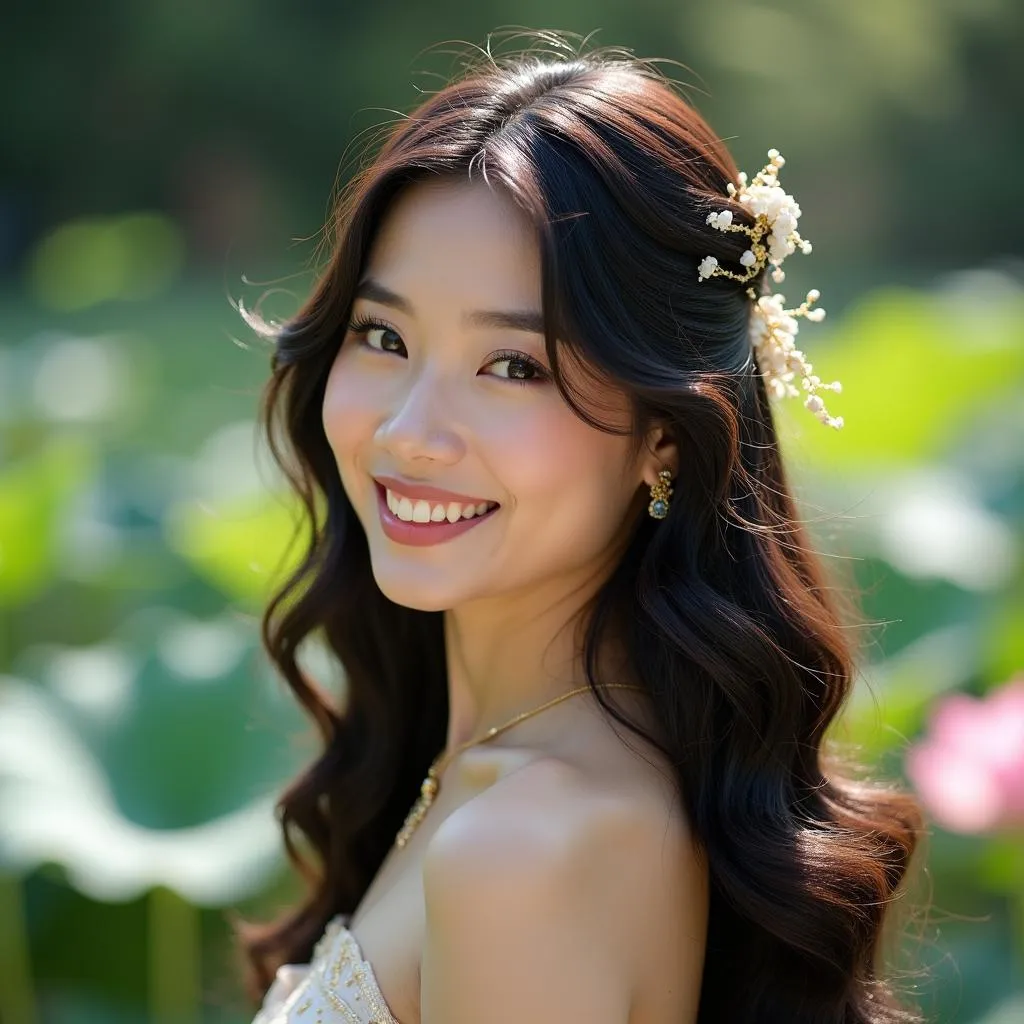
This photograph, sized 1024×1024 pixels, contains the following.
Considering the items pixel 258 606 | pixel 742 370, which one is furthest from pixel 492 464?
pixel 258 606

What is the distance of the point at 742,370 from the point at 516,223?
1.05ft

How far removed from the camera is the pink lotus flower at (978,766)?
8.28 ft

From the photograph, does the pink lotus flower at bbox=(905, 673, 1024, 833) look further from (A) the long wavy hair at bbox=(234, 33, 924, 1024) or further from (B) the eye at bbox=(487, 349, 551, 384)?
(B) the eye at bbox=(487, 349, 551, 384)

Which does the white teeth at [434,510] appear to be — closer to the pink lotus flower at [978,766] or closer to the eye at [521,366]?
the eye at [521,366]

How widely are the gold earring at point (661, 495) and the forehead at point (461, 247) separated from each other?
263 mm

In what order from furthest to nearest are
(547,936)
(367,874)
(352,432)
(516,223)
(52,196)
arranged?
1. (52,196)
2. (367,874)
3. (352,432)
4. (516,223)
5. (547,936)

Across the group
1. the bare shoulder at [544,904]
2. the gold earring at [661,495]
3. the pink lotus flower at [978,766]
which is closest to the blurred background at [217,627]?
the pink lotus flower at [978,766]

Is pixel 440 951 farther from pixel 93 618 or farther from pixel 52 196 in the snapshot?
pixel 52 196

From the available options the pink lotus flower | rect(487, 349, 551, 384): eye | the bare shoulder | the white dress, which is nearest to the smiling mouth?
rect(487, 349, 551, 384): eye

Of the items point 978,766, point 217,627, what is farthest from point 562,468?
point 217,627

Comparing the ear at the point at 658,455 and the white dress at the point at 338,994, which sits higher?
the ear at the point at 658,455

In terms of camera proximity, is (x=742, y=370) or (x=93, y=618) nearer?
(x=742, y=370)

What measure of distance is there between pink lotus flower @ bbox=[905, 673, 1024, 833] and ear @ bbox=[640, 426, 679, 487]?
40.5 inches

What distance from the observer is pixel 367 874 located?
7.47ft
